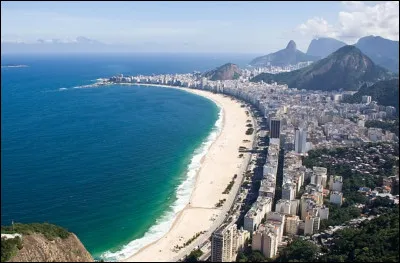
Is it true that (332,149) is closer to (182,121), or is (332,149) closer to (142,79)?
(182,121)

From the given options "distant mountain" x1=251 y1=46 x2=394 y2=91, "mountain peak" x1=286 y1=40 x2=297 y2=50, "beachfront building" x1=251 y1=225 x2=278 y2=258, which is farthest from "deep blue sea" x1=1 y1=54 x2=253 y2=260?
"mountain peak" x1=286 y1=40 x2=297 y2=50

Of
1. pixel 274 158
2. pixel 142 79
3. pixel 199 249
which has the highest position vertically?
pixel 142 79

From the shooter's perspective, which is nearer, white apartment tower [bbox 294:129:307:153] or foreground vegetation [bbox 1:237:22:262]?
foreground vegetation [bbox 1:237:22:262]

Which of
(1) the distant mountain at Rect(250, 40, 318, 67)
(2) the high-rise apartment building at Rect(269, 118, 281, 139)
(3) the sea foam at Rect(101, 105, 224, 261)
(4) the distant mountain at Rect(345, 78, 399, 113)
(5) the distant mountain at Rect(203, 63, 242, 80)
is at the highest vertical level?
(1) the distant mountain at Rect(250, 40, 318, 67)

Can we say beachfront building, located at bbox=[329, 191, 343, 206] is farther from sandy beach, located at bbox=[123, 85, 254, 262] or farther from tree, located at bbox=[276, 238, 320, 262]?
tree, located at bbox=[276, 238, 320, 262]

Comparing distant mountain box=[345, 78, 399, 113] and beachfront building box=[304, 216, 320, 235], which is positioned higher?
distant mountain box=[345, 78, 399, 113]

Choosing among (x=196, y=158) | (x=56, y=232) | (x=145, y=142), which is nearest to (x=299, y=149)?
(x=196, y=158)

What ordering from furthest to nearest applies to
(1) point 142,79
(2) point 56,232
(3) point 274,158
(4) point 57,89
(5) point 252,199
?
(1) point 142,79, (4) point 57,89, (3) point 274,158, (5) point 252,199, (2) point 56,232

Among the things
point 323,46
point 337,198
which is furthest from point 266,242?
point 323,46
